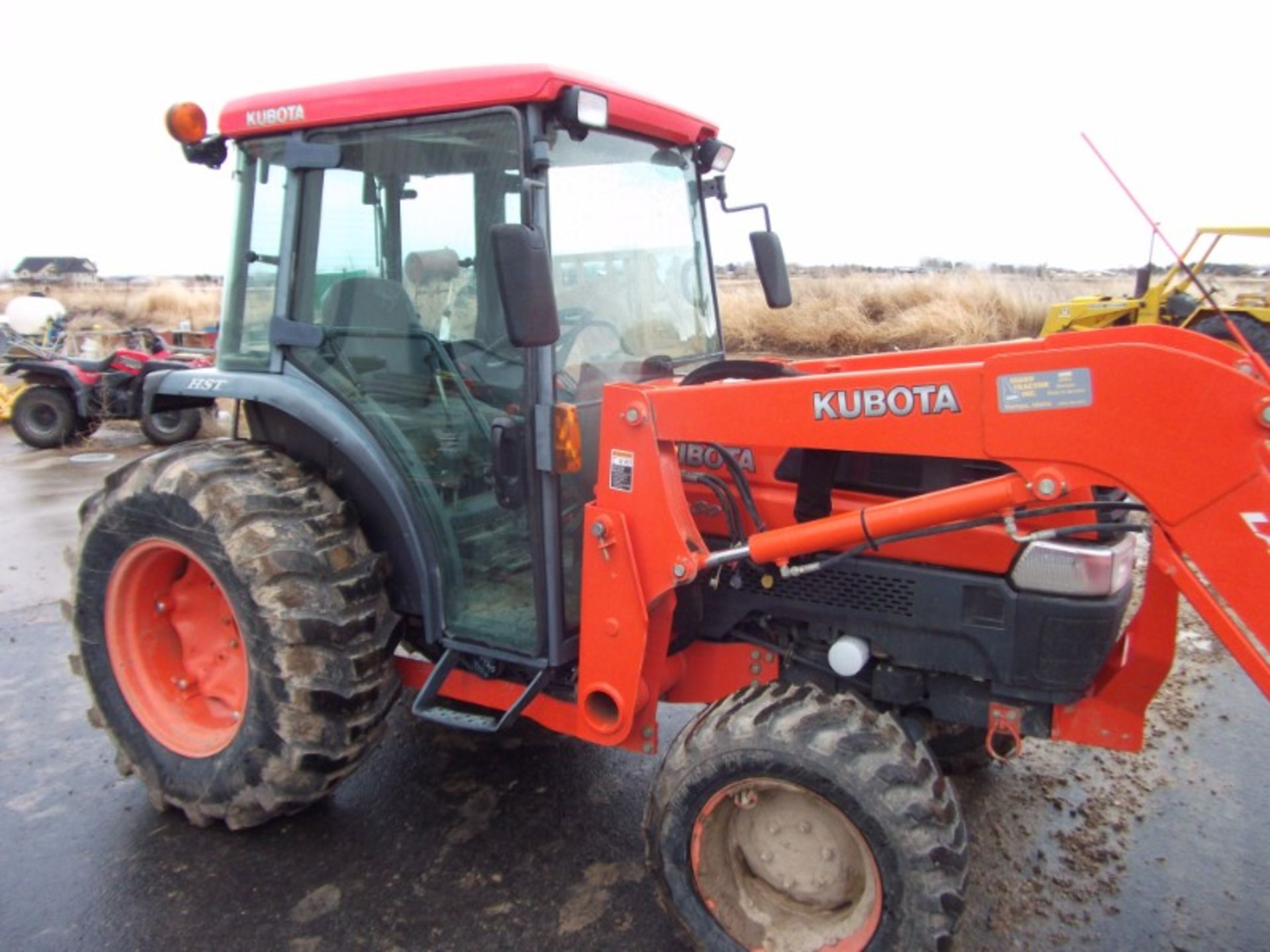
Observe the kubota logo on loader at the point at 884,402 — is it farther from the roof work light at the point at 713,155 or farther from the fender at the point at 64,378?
the fender at the point at 64,378

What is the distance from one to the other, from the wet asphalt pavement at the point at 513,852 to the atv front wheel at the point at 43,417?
26.2 feet

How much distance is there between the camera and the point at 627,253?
3.29 meters

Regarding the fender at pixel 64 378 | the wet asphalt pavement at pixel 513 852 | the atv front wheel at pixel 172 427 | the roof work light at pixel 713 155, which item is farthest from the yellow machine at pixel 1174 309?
the fender at pixel 64 378

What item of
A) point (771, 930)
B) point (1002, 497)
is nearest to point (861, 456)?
point (1002, 497)

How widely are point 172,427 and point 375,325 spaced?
9218mm

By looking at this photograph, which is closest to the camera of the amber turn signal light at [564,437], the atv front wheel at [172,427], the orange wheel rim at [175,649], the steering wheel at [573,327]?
the amber turn signal light at [564,437]

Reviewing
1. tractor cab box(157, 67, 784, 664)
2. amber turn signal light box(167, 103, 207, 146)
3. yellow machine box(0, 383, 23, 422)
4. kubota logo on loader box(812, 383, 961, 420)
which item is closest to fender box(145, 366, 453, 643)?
tractor cab box(157, 67, 784, 664)

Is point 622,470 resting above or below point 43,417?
above

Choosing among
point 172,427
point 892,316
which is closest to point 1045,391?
point 172,427

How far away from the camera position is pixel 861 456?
2.89 m

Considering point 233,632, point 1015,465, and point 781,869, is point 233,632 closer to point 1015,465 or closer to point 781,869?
point 781,869

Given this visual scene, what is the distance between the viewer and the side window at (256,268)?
131 inches

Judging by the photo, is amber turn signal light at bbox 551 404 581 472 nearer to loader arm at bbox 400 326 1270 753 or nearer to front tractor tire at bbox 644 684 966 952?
loader arm at bbox 400 326 1270 753

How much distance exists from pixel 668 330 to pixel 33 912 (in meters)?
2.76
